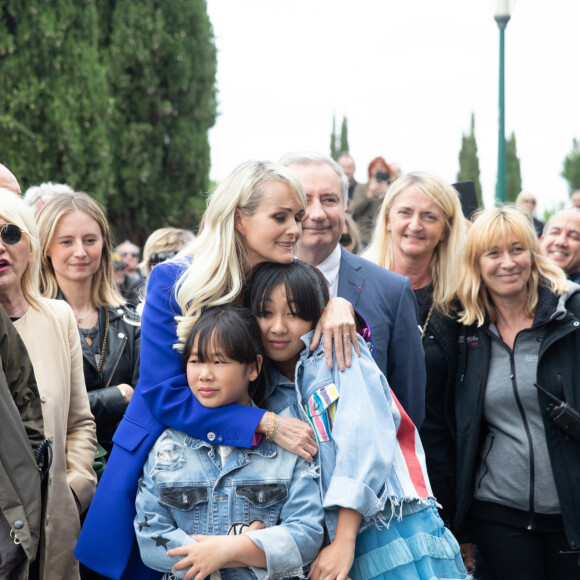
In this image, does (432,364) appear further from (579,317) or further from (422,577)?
(422,577)

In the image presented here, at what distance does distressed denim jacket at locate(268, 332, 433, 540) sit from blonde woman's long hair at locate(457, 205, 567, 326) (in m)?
1.44

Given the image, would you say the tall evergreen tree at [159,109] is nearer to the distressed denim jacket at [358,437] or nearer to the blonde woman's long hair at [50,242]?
the blonde woman's long hair at [50,242]

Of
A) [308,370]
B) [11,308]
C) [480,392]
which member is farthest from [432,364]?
[11,308]

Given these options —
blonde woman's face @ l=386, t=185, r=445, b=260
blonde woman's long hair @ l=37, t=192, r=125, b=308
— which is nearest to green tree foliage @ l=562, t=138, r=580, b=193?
blonde woman's face @ l=386, t=185, r=445, b=260

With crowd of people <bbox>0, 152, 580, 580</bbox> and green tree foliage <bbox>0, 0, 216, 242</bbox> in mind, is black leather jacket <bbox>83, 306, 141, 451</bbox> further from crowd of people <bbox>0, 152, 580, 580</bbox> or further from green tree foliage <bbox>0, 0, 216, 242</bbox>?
green tree foliage <bbox>0, 0, 216, 242</bbox>

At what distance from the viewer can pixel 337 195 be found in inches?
153

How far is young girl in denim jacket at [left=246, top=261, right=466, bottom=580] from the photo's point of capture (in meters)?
2.58

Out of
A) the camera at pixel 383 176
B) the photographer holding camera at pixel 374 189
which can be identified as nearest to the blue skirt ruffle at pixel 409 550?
the photographer holding camera at pixel 374 189

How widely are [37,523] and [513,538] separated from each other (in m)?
2.39

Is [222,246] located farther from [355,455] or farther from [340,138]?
[340,138]

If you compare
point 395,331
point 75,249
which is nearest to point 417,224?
point 395,331

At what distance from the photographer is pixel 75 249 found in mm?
4340

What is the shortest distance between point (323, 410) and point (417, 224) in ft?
6.51

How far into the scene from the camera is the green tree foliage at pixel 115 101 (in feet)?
55.3
